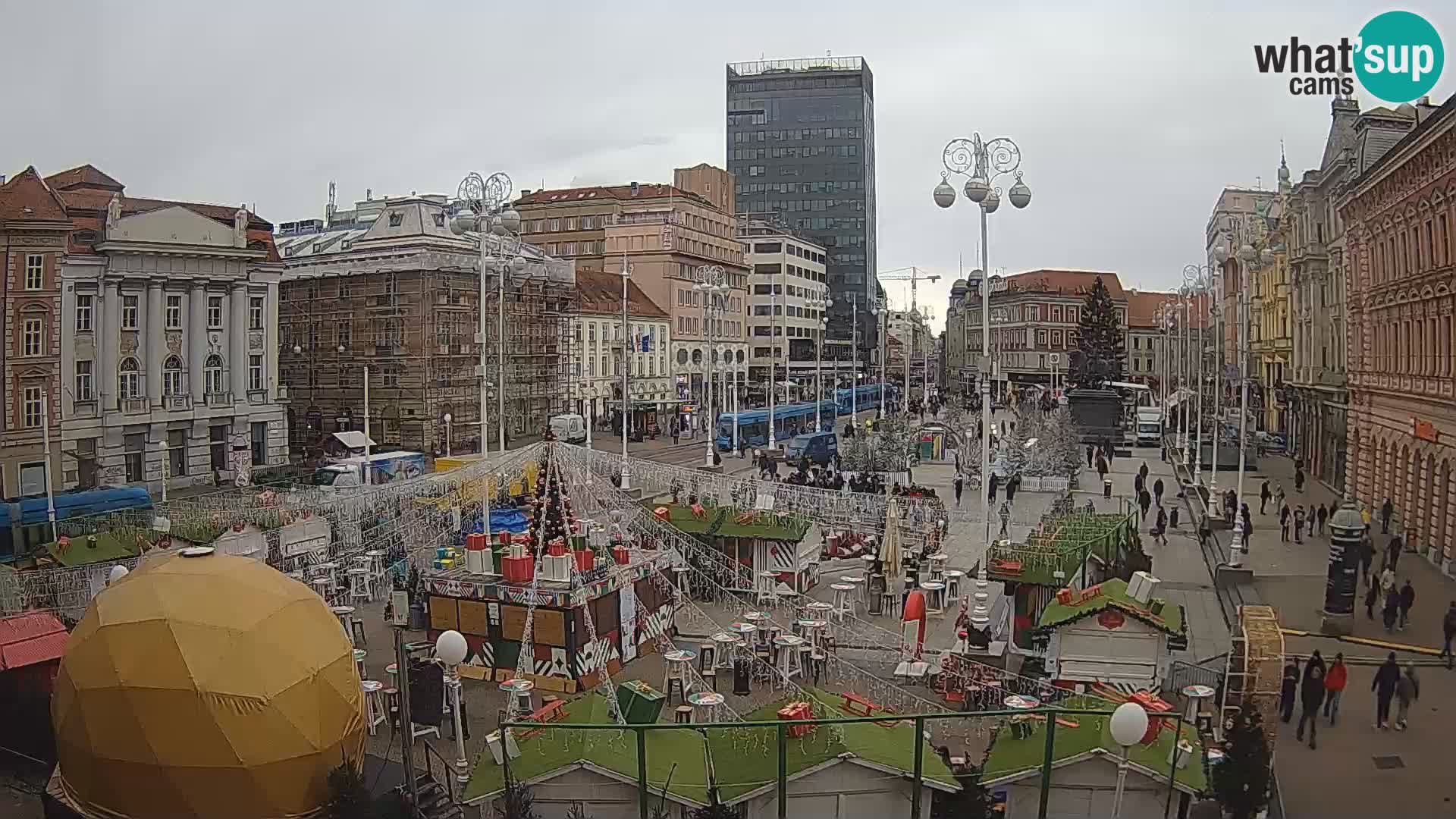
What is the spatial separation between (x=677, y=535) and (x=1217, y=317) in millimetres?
36636

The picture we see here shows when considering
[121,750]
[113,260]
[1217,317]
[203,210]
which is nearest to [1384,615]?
[121,750]

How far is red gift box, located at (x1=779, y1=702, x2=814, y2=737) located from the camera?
38.0 feet

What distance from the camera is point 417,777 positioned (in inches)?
492

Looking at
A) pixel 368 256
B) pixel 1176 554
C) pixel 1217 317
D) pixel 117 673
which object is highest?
pixel 368 256

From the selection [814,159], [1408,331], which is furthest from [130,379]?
[814,159]

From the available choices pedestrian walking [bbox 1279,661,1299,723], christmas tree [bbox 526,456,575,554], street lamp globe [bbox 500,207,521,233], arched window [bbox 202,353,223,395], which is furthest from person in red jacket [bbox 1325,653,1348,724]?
arched window [bbox 202,353,223,395]

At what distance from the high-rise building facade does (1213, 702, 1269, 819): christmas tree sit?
117 m

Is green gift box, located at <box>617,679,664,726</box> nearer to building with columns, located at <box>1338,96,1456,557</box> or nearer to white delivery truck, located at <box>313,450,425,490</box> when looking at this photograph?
building with columns, located at <box>1338,96,1456,557</box>

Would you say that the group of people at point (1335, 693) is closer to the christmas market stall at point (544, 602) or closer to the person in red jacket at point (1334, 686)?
the person in red jacket at point (1334, 686)

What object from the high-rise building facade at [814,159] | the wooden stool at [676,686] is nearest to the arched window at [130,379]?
the wooden stool at [676,686]

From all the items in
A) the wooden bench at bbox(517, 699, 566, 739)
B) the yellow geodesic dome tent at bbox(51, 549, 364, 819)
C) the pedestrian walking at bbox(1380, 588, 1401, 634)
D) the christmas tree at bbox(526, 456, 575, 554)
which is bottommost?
the pedestrian walking at bbox(1380, 588, 1401, 634)

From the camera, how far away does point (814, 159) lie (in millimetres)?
128750

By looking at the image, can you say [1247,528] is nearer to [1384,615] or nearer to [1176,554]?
[1176,554]

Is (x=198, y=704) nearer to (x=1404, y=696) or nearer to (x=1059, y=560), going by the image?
(x=1059, y=560)
